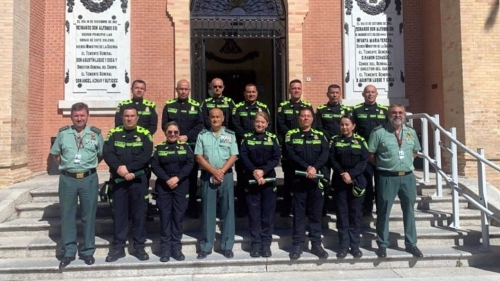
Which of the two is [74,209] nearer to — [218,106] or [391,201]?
[218,106]

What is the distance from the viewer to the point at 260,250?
18.8 feet

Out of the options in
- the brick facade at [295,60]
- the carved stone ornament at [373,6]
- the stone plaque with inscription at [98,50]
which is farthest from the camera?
the carved stone ornament at [373,6]

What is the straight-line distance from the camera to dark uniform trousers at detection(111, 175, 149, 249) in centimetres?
555

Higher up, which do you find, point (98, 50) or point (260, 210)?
point (98, 50)

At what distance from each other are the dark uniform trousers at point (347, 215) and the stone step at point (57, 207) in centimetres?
133

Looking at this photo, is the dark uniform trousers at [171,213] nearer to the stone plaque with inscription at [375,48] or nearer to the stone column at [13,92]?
the stone column at [13,92]

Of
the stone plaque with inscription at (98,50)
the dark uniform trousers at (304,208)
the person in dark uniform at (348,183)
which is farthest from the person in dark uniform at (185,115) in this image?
the stone plaque with inscription at (98,50)

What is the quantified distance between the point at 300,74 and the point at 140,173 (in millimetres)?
5922

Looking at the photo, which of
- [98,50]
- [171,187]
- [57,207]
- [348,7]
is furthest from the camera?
[348,7]

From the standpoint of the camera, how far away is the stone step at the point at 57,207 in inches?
265

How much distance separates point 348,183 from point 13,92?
260 inches

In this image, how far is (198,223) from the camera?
643 cm

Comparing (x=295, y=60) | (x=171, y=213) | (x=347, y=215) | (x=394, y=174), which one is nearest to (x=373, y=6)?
(x=295, y=60)

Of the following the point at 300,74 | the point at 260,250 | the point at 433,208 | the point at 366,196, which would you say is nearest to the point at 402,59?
the point at 300,74
